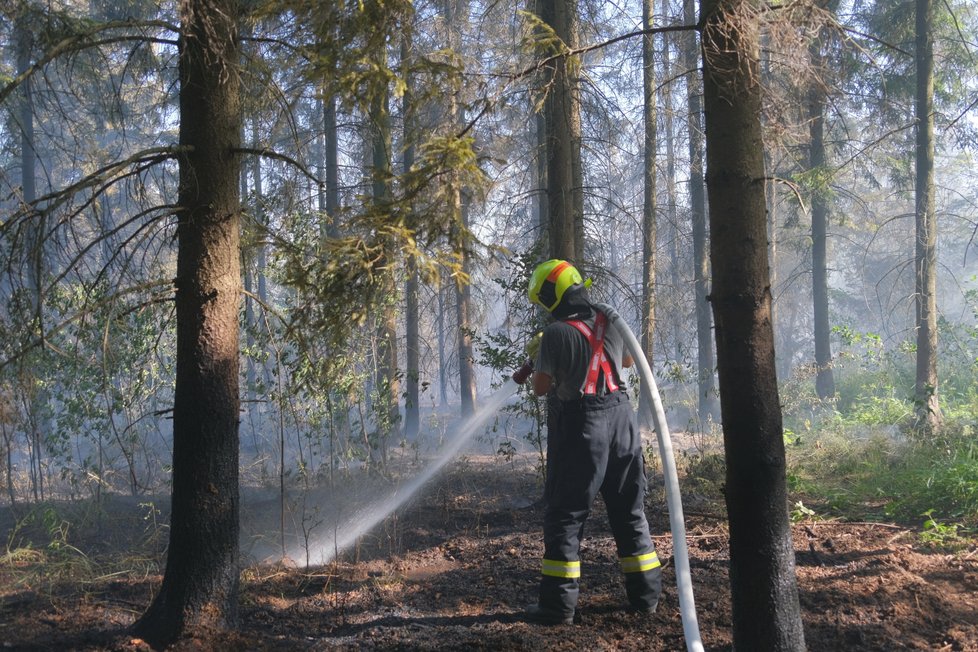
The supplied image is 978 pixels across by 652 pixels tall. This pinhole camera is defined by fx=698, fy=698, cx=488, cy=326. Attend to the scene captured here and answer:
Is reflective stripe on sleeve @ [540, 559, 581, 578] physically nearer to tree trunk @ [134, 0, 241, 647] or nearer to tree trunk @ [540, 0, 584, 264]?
tree trunk @ [134, 0, 241, 647]

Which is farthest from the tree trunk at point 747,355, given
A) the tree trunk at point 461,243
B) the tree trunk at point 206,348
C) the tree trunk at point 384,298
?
the tree trunk at point 206,348

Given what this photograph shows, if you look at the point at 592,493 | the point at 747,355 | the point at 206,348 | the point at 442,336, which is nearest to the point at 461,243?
the point at 206,348

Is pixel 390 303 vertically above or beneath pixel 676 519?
above

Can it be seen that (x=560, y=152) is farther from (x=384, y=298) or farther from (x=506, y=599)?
(x=506, y=599)

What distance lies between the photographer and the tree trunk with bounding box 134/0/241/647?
4152 millimetres

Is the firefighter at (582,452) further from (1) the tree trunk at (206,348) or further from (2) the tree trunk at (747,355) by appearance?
(1) the tree trunk at (206,348)

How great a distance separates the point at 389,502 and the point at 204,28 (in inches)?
286

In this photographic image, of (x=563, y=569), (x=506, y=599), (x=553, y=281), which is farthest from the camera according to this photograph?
(x=506, y=599)

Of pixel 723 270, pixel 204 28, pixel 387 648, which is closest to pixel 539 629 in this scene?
pixel 387 648

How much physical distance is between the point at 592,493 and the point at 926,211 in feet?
36.8

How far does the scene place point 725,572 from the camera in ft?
17.5

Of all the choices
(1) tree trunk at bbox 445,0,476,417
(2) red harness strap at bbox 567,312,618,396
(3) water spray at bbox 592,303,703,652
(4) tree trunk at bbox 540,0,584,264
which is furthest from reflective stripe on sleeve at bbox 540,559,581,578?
(4) tree trunk at bbox 540,0,584,264

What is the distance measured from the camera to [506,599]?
203 inches

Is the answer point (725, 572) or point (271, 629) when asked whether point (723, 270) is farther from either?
point (271, 629)
